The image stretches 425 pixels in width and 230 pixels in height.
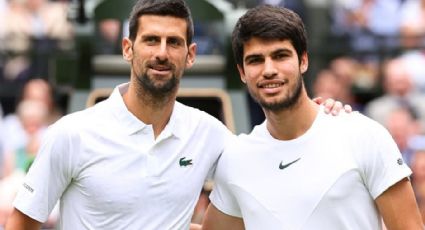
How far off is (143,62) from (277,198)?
2.18ft

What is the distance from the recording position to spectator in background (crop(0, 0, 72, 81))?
376 inches

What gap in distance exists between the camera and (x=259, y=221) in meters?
3.96

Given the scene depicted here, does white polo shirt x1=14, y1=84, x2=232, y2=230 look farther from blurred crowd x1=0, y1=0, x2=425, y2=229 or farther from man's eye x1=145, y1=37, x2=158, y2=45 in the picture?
blurred crowd x1=0, y1=0, x2=425, y2=229

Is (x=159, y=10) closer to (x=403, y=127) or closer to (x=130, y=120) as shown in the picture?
(x=130, y=120)

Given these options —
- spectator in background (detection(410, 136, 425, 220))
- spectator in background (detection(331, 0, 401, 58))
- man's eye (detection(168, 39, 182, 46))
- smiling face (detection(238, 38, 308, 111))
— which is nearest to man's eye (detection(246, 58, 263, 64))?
smiling face (detection(238, 38, 308, 111))

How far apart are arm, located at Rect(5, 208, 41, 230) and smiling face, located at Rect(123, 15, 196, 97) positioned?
598 mm

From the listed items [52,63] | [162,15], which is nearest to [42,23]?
[52,63]

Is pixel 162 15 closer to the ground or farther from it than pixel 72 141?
farther from it

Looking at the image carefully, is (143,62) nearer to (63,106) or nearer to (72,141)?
(72,141)

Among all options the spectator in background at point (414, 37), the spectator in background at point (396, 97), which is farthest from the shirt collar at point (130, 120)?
the spectator in background at point (414, 37)

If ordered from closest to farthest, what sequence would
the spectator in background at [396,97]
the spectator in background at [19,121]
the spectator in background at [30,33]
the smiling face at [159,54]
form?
the smiling face at [159,54], the spectator in background at [396,97], the spectator in background at [19,121], the spectator in background at [30,33]

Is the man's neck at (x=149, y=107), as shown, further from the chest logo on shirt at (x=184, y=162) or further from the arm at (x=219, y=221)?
the arm at (x=219, y=221)

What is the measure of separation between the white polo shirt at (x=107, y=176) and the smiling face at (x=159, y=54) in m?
0.15

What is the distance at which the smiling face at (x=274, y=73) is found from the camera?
388cm
